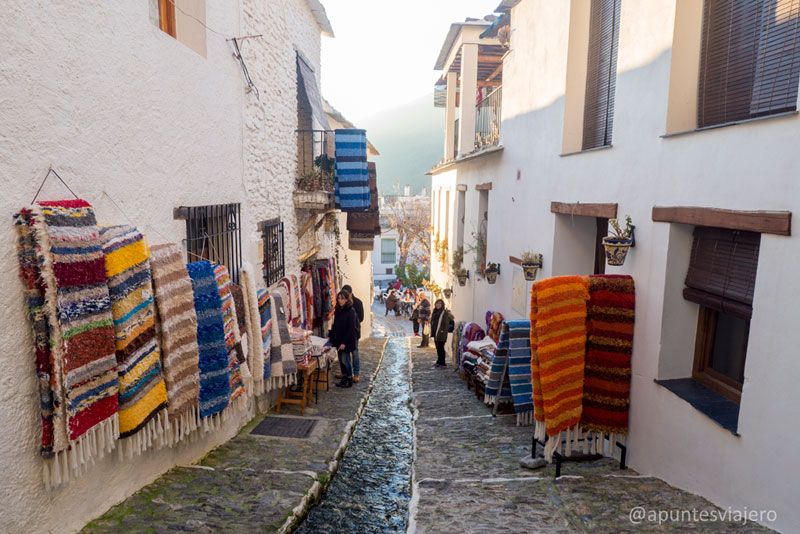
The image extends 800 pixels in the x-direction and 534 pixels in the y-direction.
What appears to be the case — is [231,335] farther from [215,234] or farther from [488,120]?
[488,120]

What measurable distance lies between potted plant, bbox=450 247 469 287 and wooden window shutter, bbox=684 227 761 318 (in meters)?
8.70

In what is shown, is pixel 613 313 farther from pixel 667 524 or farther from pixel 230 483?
pixel 230 483

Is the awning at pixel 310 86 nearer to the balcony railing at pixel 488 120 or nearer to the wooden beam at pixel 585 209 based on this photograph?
the balcony railing at pixel 488 120

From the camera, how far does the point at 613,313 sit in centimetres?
537

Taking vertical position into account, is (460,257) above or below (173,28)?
below

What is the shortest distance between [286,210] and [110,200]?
203 inches

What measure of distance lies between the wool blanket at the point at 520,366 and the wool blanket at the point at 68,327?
15.1ft

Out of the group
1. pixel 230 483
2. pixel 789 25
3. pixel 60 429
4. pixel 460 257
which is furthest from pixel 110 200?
pixel 460 257

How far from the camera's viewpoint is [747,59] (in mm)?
4387

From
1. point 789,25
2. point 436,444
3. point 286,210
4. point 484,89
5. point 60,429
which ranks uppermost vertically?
point 484,89

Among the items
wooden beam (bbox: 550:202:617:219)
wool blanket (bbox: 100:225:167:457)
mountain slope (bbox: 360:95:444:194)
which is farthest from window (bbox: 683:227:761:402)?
mountain slope (bbox: 360:95:444:194)

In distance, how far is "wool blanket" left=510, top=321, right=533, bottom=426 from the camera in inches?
263

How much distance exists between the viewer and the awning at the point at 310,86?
9812mm

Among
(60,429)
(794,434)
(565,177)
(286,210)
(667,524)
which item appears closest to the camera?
(60,429)
